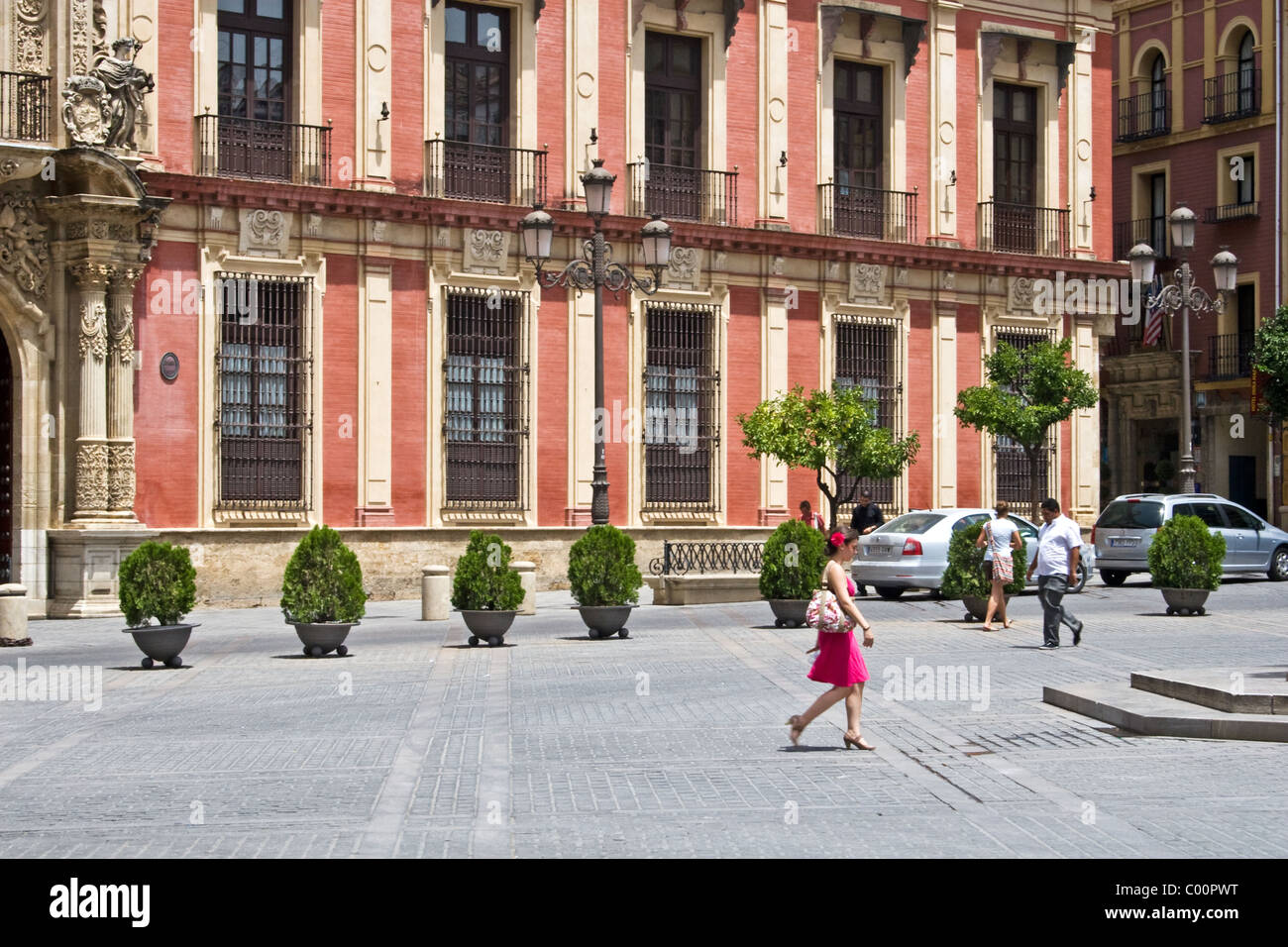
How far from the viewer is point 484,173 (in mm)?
30250

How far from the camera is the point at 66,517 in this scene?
2564 cm

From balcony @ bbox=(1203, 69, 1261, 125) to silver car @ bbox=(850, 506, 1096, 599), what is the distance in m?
21.9

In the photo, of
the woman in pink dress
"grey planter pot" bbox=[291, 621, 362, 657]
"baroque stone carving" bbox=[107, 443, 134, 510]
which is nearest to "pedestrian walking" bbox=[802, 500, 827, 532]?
"baroque stone carving" bbox=[107, 443, 134, 510]

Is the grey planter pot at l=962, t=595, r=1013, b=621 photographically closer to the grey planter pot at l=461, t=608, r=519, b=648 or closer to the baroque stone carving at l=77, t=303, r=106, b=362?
the grey planter pot at l=461, t=608, r=519, b=648

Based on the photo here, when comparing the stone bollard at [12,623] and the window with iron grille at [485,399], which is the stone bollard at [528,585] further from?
the stone bollard at [12,623]

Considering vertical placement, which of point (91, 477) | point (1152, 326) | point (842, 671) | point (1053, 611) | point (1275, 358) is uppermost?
point (1152, 326)

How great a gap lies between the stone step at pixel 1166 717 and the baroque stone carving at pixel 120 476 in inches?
618

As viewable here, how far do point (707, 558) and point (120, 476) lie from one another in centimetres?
1008

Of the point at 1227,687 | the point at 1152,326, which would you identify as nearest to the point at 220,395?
the point at 1227,687

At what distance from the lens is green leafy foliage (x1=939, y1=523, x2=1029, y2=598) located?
23.6 metres

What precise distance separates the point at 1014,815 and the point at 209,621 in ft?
56.3

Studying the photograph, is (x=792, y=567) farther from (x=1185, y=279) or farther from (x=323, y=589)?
(x=1185, y=279)

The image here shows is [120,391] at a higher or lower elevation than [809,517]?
higher

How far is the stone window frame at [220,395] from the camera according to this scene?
27.3 metres
